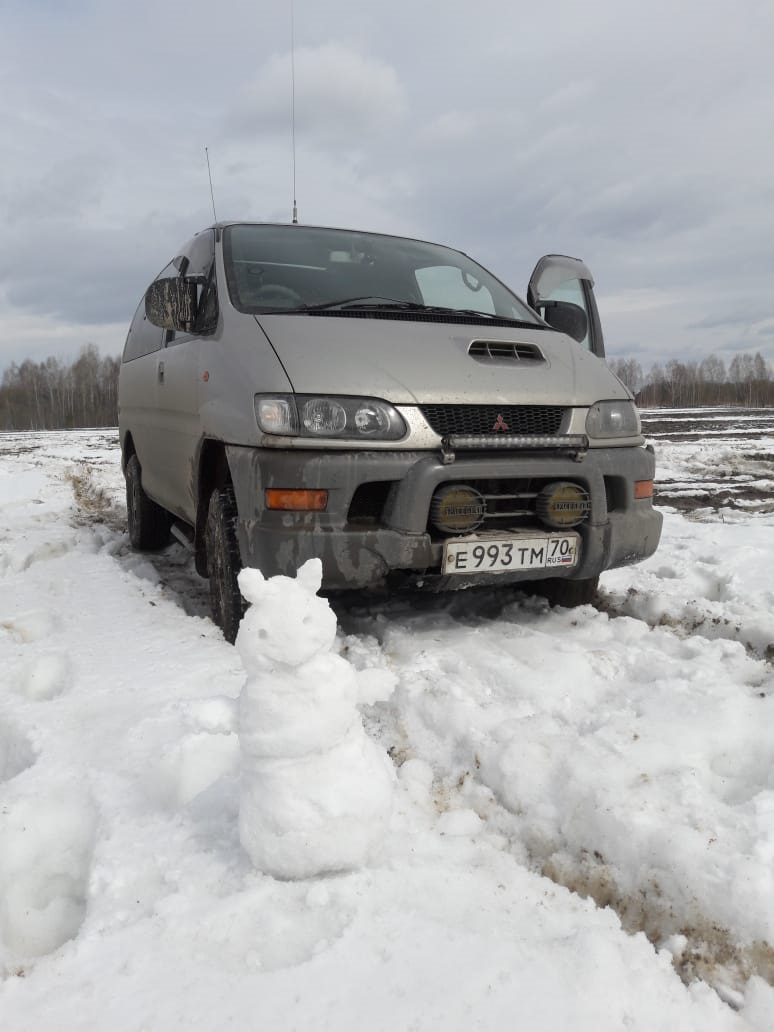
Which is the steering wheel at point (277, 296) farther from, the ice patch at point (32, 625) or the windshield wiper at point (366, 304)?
the ice patch at point (32, 625)

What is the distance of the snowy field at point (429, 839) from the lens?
4.42 ft

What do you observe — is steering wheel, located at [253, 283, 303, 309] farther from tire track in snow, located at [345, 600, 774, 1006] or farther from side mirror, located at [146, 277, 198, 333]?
tire track in snow, located at [345, 600, 774, 1006]

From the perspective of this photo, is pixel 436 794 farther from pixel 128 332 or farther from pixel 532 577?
pixel 128 332

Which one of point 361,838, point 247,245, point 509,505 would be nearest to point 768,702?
point 509,505

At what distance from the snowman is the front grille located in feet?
4.28

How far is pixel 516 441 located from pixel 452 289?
4.52 feet

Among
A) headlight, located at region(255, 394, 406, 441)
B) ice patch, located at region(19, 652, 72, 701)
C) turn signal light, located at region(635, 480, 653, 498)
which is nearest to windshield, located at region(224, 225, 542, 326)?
headlight, located at region(255, 394, 406, 441)

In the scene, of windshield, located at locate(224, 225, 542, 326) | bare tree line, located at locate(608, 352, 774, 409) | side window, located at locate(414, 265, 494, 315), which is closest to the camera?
windshield, located at locate(224, 225, 542, 326)

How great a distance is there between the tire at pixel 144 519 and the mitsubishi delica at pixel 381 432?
4.29ft

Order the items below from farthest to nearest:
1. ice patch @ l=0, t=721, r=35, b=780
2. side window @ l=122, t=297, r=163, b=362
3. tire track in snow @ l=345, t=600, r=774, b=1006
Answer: side window @ l=122, t=297, r=163, b=362 < ice patch @ l=0, t=721, r=35, b=780 < tire track in snow @ l=345, t=600, r=774, b=1006

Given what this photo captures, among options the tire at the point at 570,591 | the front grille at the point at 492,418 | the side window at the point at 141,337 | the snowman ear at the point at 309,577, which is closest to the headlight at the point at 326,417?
the front grille at the point at 492,418

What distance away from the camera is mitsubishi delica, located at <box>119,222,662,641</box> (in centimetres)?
266

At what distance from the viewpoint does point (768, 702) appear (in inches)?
96.0

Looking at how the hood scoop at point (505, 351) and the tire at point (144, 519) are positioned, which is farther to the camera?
the tire at point (144, 519)
